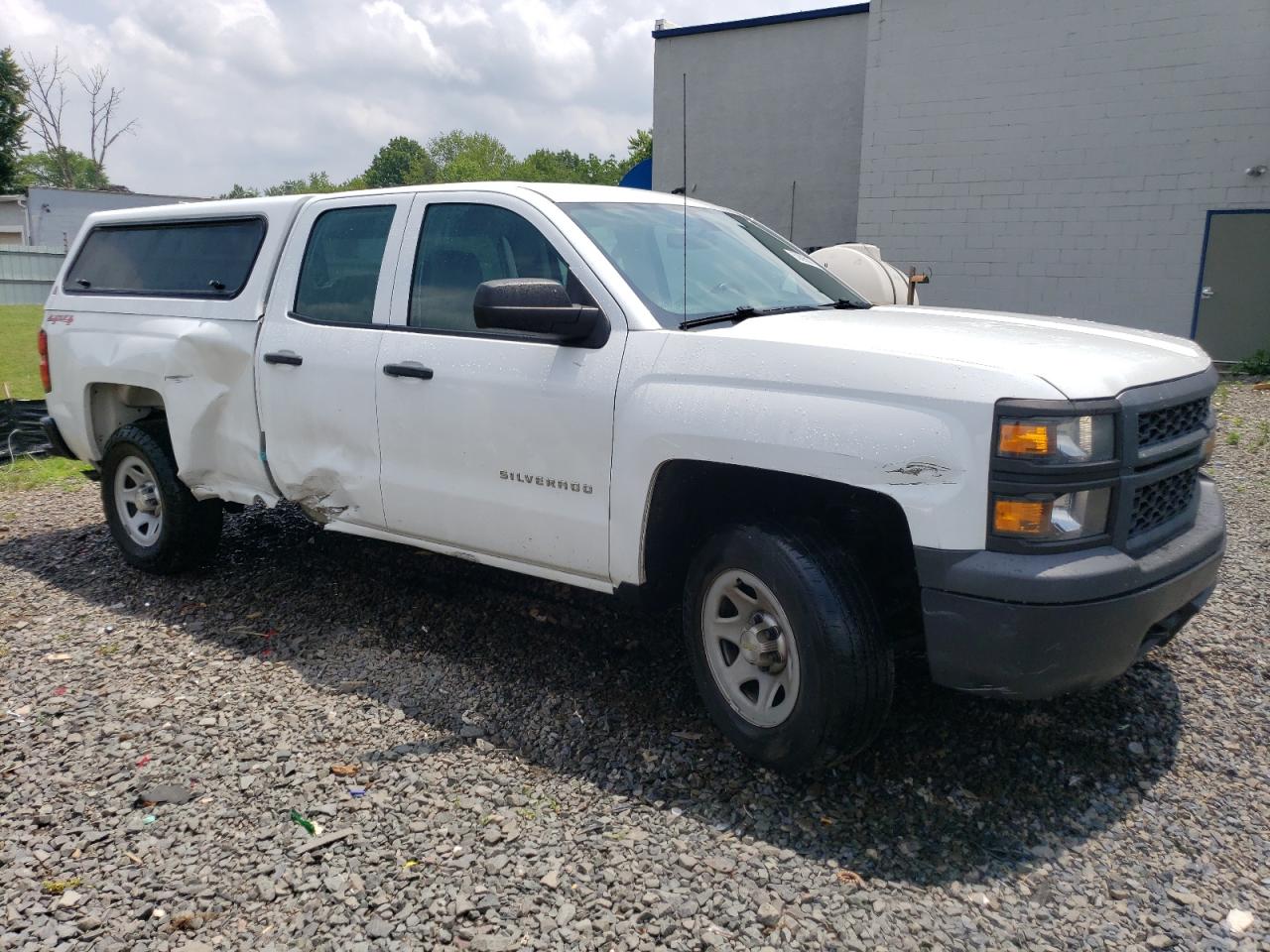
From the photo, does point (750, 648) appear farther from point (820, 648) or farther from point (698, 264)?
point (698, 264)

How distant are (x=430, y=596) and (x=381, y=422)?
47.3 inches

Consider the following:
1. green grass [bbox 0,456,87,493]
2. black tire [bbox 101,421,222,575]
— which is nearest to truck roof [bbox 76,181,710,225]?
black tire [bbox 101,421,222,575]

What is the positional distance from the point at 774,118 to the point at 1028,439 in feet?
57.2

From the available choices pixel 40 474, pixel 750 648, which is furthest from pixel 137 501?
pixel 750 648

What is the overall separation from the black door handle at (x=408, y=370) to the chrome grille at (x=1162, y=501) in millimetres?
2594

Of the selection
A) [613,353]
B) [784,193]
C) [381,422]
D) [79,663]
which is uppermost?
[784,193]

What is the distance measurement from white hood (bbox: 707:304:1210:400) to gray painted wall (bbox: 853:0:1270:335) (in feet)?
38.0

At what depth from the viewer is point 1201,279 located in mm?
13594

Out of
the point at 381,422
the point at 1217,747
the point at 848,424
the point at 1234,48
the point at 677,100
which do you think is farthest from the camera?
the point at 677,100

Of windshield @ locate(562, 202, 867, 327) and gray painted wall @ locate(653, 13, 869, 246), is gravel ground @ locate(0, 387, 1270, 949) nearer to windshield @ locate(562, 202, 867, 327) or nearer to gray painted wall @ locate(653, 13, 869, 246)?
windshield @ locate(562, 202, 867, 327)

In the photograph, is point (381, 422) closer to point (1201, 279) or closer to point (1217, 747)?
point (1217, 747)

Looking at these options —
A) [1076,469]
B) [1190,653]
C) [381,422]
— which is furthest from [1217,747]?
[381,422]

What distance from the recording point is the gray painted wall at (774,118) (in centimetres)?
1802

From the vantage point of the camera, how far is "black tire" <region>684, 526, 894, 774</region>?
2967 mm
